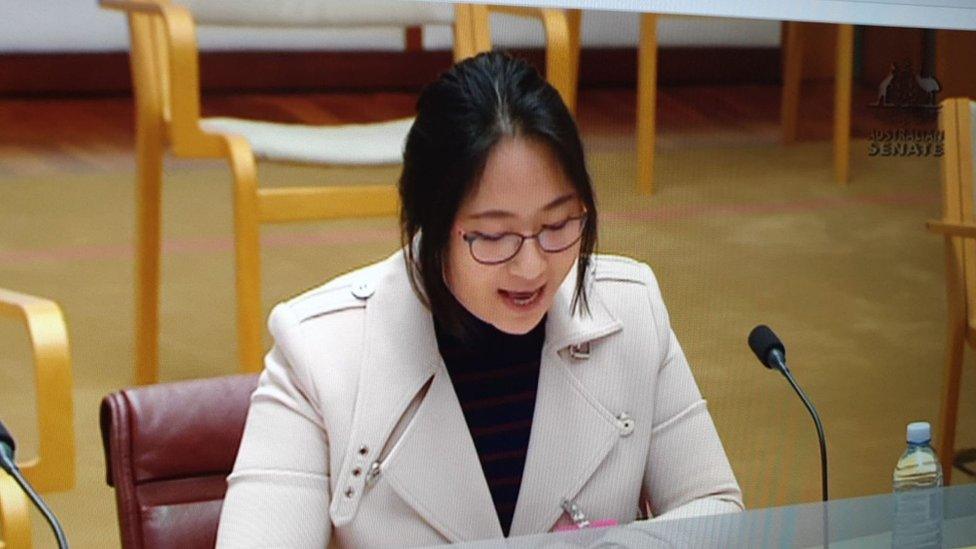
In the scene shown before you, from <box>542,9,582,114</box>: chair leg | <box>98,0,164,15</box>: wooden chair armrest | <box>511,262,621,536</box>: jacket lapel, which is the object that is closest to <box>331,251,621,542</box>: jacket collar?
<box>511,262,621,536</box>: jacket lapel

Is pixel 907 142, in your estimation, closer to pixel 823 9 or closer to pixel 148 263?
pixel 823 9

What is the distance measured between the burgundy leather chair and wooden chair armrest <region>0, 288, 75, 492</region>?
1.71ft

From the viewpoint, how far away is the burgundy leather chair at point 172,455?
75.8 inches

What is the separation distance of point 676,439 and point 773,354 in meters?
0.14

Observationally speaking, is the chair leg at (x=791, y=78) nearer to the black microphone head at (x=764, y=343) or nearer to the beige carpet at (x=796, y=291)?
the beige carpet at (x=796, y=291)

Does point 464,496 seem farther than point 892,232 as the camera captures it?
No

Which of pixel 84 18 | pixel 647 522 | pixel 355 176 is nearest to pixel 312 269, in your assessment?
pixel 355 176

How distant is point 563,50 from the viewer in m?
1.83

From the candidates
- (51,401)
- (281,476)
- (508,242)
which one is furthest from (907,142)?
(51,401)

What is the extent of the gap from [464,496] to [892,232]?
627 mm

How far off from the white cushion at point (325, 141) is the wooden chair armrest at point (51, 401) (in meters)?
0.42

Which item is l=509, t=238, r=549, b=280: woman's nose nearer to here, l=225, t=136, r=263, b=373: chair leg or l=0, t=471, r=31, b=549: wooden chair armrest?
l=0, t=471, r=31, b=549: wooden chair armrest

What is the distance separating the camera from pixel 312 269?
347cm

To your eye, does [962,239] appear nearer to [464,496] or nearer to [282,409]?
[464,496]
